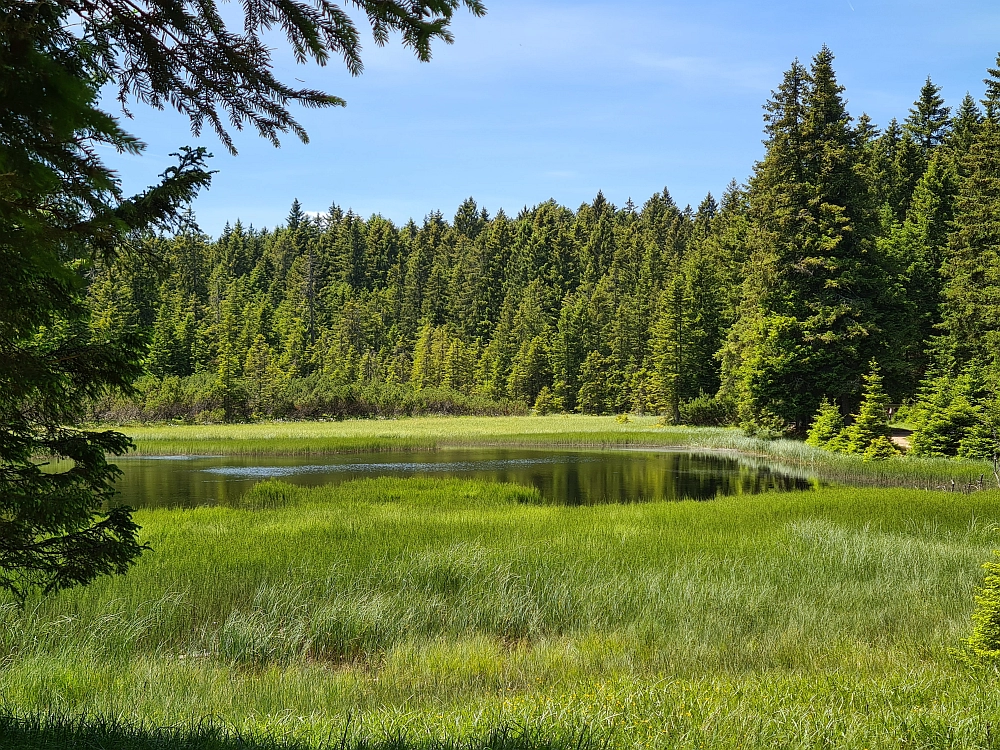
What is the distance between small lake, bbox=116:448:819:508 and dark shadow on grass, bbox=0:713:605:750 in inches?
599

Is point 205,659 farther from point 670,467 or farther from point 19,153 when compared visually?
point 670,467

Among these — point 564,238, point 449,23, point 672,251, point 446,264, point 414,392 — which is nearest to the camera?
point 449,23

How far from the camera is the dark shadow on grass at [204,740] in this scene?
3711 mm

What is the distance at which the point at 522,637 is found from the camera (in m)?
8.10

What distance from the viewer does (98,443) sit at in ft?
15.1

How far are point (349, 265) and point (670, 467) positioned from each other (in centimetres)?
10002

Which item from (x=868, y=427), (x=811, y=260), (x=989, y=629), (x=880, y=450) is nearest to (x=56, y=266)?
(x=989, y=629)

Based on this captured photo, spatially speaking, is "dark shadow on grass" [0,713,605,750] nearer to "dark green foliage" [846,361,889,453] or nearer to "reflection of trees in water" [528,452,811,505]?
"reflection of trees in water" [528,452,811,505]

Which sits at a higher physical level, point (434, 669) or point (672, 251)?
point (672, 251)

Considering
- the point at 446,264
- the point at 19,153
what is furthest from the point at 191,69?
the point at 446,264

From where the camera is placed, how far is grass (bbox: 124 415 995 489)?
75.6 feet

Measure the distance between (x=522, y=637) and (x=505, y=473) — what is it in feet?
64.0

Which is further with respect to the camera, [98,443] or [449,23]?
[98,443]

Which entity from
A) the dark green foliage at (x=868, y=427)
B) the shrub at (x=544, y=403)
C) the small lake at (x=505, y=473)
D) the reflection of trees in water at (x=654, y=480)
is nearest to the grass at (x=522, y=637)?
the reflection of trees in water at (x=654, y=480)
